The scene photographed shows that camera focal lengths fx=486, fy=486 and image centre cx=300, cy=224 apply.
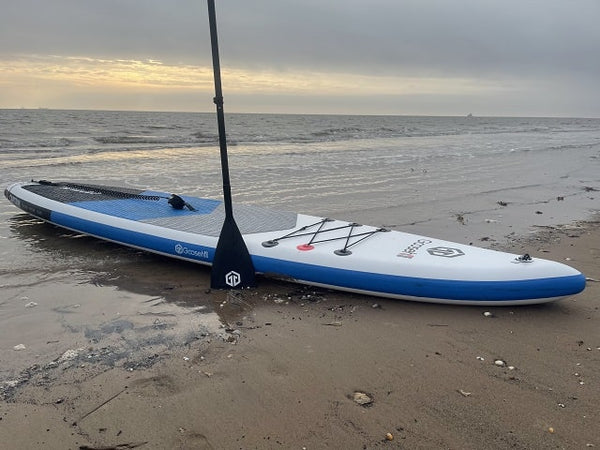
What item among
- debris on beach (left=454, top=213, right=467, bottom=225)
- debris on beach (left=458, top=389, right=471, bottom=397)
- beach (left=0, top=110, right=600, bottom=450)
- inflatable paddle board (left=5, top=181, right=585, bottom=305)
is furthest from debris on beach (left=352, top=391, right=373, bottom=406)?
debris on beach (left=454, top=213, right=467, bottom=225)

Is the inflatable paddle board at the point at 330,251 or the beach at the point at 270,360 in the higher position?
the inflatable paddle board at the point at 330,251

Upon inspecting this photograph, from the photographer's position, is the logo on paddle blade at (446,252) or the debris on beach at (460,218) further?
the debris on beach at (460,218)

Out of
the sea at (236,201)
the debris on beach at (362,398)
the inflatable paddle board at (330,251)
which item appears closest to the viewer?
the debris on beach at (362,398)

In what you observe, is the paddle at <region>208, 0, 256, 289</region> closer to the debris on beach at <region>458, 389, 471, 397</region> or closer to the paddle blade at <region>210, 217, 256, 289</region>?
the paddle blade at <region>210, 217, 256, 289</region>

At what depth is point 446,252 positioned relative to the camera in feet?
15.0

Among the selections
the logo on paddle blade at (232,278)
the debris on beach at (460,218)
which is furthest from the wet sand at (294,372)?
the debris on beach at (460,218)

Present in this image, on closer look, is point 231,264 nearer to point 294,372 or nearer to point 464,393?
point 294,372

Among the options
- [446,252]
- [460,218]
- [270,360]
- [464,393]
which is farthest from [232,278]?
[460,218]

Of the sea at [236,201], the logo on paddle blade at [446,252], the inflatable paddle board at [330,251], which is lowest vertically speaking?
the sea at [236,201]

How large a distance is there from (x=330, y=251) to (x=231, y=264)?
945 mm

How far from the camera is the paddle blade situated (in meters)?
4.55

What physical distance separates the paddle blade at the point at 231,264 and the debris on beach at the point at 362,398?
1954 millimetres

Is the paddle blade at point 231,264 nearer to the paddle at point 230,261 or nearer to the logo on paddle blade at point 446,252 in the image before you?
the paddle at point 230,261

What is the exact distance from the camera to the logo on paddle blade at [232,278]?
4.55 m
